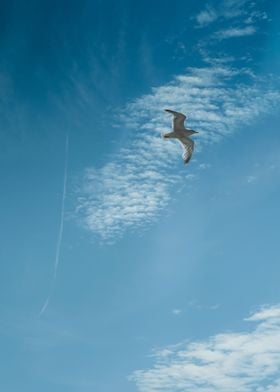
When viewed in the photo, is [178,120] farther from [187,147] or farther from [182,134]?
[187,147]

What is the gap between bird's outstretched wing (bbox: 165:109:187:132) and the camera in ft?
123

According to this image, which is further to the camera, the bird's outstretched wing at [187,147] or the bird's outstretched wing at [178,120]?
the bird's outstretched wing at [187,147]

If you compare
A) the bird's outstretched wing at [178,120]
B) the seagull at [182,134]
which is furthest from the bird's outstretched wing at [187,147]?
the bird's outstretched wing at [178,120]

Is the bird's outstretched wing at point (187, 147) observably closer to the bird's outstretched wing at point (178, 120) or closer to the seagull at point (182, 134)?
the seagull at point (182, 134)

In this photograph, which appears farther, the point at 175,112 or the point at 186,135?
the point at 186,135

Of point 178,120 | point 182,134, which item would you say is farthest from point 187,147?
point 178,120

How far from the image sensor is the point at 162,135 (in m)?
38.3

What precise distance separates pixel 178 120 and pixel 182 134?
166cm

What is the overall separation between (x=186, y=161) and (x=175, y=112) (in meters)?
3.96

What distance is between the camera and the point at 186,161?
40.0 m

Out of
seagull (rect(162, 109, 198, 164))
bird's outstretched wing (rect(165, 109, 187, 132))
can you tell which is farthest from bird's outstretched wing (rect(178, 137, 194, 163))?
bird's outstretched wing (rect(165, 109, 187, 132))

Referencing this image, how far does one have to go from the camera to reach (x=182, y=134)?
39750mm

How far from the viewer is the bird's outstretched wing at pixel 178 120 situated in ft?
123

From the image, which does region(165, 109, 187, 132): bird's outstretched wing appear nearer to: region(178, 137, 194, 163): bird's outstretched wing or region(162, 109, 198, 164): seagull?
region(162, 109, 198, 164): seagull
